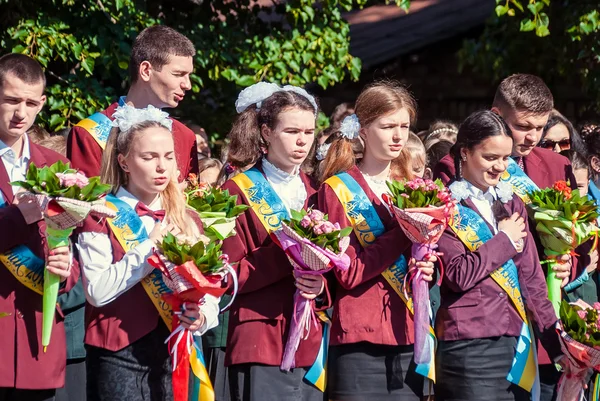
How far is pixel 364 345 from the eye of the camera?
5.36m

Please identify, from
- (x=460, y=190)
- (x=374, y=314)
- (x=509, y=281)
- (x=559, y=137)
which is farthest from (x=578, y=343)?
(x=559, y=137)

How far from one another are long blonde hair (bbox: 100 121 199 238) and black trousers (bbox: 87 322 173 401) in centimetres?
51

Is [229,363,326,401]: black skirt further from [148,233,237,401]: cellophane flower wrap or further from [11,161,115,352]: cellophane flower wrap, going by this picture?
[11,161,115,352]: cellophane flower wrap

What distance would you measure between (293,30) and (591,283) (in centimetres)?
325

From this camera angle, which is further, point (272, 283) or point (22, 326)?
point (272, 283)

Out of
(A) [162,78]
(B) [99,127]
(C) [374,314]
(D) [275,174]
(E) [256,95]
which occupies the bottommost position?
(C) [374,314]

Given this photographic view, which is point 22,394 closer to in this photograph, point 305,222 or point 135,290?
point 135,290

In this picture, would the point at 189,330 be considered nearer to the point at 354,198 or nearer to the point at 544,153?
the point at 354,198

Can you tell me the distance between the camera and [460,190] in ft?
18.8

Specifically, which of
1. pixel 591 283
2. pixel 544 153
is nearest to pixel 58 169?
pixel 544 153

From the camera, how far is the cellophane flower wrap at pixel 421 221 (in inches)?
203

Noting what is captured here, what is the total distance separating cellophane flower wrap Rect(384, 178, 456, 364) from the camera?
516 cm

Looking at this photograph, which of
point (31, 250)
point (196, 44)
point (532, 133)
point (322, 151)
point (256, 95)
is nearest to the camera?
point (31, 250)

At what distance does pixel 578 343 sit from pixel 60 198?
2.56 metres
